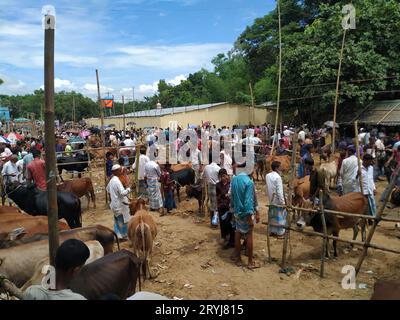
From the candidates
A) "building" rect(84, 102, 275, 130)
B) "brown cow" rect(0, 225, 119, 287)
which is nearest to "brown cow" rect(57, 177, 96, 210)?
"brown cow" rect(0, 225, 119, 287)

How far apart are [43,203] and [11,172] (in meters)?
3.22

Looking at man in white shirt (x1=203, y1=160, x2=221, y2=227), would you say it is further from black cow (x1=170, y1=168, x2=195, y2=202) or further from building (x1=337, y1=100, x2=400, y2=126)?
building (x1=337, y1=100, x2=400, y2=126)

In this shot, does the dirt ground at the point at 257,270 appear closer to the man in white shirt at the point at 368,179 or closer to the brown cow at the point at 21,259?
the man in white shirt at the point at 368,179

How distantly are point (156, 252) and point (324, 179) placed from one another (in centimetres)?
438

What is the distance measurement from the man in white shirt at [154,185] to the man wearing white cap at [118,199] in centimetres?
241

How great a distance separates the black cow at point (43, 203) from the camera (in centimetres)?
1009

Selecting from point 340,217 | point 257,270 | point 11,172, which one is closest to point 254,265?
point 257,270

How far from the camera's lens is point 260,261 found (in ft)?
27.3

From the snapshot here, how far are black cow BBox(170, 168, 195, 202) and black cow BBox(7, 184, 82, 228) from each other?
397 cm

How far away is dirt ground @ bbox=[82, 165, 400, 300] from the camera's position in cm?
695

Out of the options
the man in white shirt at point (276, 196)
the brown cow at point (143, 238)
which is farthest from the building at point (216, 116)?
the brown cow at point (143, 238)

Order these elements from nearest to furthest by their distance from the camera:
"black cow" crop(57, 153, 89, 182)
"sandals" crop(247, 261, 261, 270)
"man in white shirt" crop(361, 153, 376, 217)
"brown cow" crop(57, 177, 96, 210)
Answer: "sandals" crop(247, 261, 261, 270)
"man in white shirt" crop(361, 153, 376, 217)
"brown cow" crop(57, 177, 96, 210)
"black cow" crop(57, 153, 89, 182)

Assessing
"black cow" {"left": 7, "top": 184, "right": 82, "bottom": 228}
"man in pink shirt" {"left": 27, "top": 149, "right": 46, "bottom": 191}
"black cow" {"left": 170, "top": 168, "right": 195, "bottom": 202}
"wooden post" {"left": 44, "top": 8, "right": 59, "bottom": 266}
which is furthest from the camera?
"black cow" {"left": 170, "top": 168, "right": 195, "bottom": 202}
